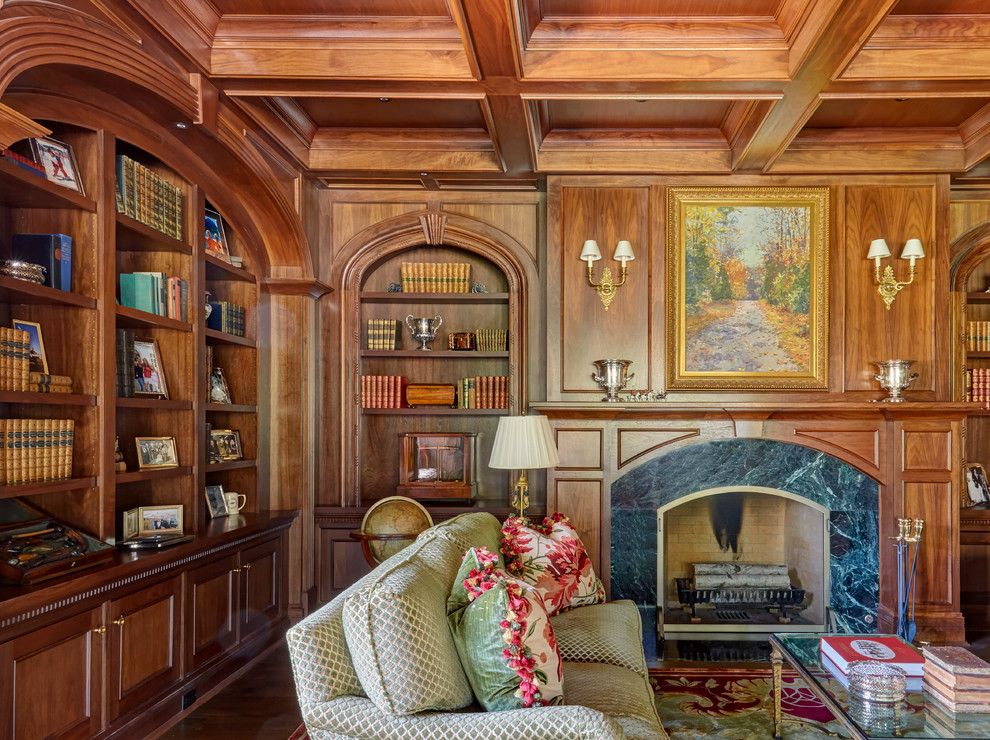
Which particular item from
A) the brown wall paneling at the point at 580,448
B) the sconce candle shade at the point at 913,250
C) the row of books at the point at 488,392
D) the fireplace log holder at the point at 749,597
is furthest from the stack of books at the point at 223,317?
the sconce candle shade at the point at 913,250

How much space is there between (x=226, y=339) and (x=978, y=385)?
5.08m

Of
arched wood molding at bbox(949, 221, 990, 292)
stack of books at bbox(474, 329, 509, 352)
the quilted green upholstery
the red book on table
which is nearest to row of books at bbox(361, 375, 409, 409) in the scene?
stack of books at bbox(474, 329, 509, 352)

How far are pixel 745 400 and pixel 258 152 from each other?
328 centimetres

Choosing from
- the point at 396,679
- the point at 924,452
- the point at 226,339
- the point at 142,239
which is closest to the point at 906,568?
the point at 924,452

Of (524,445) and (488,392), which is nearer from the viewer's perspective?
(524,445)

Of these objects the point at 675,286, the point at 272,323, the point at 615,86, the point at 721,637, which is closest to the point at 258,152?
the point at 272,323

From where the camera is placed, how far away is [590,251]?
478 cm

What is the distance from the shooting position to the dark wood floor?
3.28 metres

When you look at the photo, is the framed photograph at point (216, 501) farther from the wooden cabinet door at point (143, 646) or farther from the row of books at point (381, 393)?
the row of books at point (381, 393)

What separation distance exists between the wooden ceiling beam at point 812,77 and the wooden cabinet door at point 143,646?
3.66 m

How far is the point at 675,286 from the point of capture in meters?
4.89

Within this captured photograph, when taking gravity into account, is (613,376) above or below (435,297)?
below

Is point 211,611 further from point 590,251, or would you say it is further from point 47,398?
point 590,251

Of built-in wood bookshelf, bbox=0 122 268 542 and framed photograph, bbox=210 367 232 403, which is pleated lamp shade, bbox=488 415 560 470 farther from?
framed photograph, bbox=210 367 232 403
